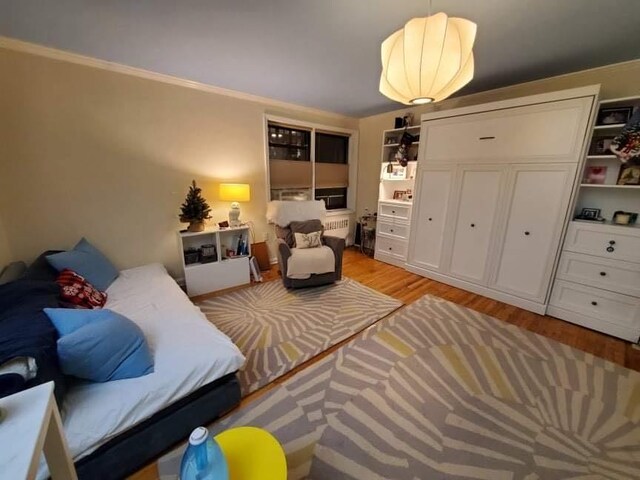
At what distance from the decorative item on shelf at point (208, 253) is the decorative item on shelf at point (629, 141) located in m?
4.01

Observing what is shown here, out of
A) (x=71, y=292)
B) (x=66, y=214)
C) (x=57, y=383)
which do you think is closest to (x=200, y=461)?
(x=57, y=383)

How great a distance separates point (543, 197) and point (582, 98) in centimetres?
88

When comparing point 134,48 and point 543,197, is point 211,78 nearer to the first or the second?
point 134,48

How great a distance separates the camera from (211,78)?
107 inches

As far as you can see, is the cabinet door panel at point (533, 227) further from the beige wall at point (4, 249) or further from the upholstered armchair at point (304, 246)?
the beige wall at point (4, 249)

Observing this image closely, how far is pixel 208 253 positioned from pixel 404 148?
3044 mm

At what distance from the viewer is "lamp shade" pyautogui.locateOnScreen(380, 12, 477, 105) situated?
45.3 inches

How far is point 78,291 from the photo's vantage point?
1.85m

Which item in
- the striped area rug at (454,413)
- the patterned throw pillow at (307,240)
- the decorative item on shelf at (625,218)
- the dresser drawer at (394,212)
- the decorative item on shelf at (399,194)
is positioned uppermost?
the decorative item on shelf at (399,194)

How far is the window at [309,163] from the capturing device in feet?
12.4

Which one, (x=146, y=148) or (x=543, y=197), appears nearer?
(x=543, y=197)

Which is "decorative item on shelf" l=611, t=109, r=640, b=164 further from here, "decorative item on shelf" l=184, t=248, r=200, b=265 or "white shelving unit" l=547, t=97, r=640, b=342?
"decorative item on shelf" l=184, t=248, r=200, b=265

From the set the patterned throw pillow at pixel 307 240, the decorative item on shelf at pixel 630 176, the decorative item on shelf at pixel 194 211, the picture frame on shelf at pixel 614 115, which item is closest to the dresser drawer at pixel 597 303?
the decorative item on shelf at pixel 630 176

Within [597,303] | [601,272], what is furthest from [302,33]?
[597,303]
